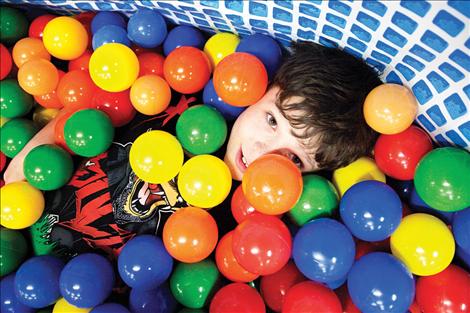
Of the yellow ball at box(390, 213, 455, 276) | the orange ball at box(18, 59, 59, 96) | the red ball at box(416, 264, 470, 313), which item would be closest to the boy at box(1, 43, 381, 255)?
the orange ball at box(18, 59, 59, 96)

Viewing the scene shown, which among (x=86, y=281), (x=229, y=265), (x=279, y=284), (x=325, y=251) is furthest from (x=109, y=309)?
(x=325, y=251)

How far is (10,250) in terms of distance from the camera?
3.82 ft

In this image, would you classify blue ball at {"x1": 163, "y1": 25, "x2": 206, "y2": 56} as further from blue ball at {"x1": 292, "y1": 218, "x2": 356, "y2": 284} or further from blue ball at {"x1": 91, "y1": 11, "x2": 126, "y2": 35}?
blue ball at {"x1": 292, "y1": 218, "x2": 356, "y2": 284}

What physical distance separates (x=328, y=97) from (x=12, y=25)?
996mm

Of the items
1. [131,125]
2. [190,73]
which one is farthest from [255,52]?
[131,125]

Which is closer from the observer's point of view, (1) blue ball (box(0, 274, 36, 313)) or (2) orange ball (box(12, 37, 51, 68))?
(1) blue ball (box(0, 274, 36, 313))

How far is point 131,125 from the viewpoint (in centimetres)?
128

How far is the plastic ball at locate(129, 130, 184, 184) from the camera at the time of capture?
3.51ft

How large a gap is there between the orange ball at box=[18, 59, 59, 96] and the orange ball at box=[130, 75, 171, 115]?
255 mm

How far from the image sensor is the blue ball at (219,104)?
3.99 ft

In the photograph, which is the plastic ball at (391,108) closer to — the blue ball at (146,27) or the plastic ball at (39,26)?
the blue ball at (146,27)

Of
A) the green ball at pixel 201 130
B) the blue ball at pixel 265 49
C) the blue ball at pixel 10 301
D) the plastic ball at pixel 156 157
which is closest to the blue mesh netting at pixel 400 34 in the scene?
the blue ball at pixel 265 49

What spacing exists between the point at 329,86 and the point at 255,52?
215 millimetres

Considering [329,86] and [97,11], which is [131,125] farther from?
[329,86]
